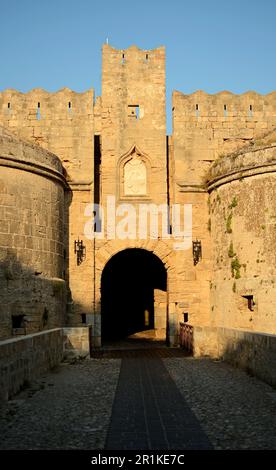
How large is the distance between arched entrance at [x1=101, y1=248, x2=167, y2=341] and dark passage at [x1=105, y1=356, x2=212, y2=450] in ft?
45.3

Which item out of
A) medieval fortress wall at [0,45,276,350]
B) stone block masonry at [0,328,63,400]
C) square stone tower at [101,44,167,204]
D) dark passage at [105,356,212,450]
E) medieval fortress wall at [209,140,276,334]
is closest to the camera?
dark passage at [105,356,212,450]

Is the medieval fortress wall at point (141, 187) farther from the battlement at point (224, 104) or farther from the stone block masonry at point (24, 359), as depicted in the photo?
the stone block masonry at point (24, 359)

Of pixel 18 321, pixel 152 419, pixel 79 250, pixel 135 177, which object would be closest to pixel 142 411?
pixel 152 419

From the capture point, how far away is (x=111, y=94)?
19.6 metres

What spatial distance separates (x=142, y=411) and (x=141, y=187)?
42.3ft

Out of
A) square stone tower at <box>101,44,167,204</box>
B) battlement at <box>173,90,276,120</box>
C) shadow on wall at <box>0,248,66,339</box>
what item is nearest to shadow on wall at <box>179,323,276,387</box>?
shadow on wall at <box>0,248,66,339</box>

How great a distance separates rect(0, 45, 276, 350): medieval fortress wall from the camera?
1580 centimetres

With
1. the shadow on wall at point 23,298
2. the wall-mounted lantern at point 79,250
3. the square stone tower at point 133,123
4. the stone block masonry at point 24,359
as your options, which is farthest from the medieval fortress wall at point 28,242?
the stone block masonry at point 24,359

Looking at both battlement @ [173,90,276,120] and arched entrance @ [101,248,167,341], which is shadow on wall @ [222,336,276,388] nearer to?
battlement @ [173,90,276,120]

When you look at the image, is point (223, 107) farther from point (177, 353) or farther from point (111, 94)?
point (177, 353)

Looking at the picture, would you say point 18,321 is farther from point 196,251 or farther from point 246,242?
point 246,242

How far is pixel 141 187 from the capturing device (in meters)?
19.2

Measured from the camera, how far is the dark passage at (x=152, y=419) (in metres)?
5.39
